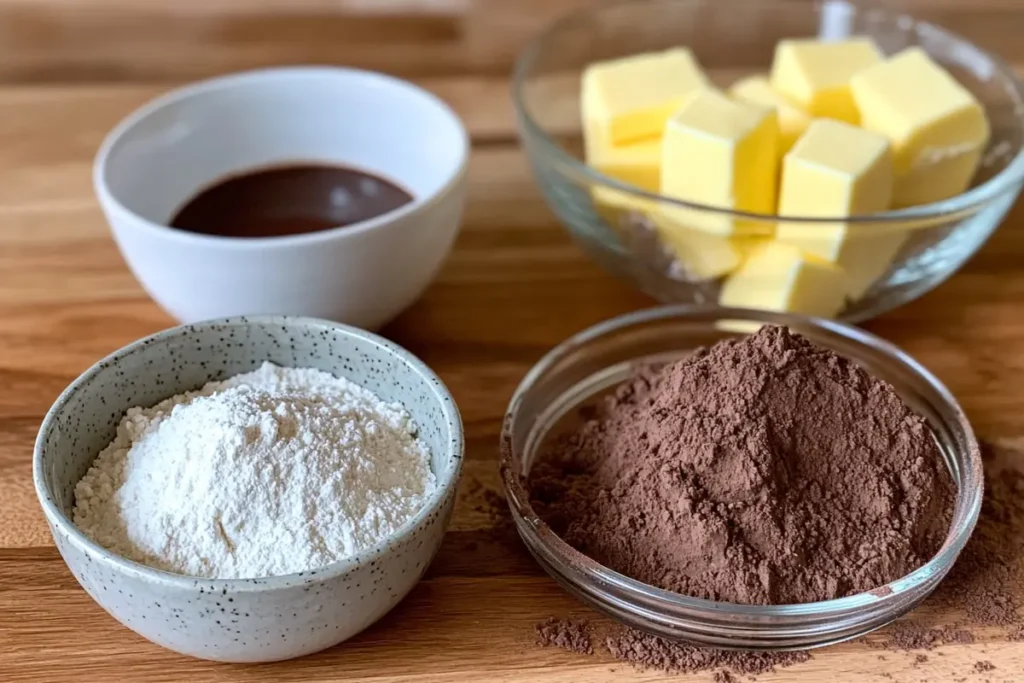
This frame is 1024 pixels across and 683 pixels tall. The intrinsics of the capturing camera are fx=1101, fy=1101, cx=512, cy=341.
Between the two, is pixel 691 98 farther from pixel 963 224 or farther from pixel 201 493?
pixel 201 493

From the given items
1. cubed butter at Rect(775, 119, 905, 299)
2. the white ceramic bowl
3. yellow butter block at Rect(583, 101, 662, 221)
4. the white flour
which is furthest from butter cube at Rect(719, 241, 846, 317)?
the white flour

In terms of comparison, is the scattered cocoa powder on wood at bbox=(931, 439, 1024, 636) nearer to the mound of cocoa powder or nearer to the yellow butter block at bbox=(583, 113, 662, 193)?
the mound of cocoa powder

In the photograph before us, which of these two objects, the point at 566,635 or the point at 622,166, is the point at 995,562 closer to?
the point at 566,635

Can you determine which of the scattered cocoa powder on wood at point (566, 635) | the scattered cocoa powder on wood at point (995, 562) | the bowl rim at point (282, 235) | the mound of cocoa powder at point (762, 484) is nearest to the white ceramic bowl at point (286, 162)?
the bowl rim at point (282, 235)

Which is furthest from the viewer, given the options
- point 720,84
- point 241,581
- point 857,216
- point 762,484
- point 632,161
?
point 720,84

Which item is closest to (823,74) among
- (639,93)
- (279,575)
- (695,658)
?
(639,93)
